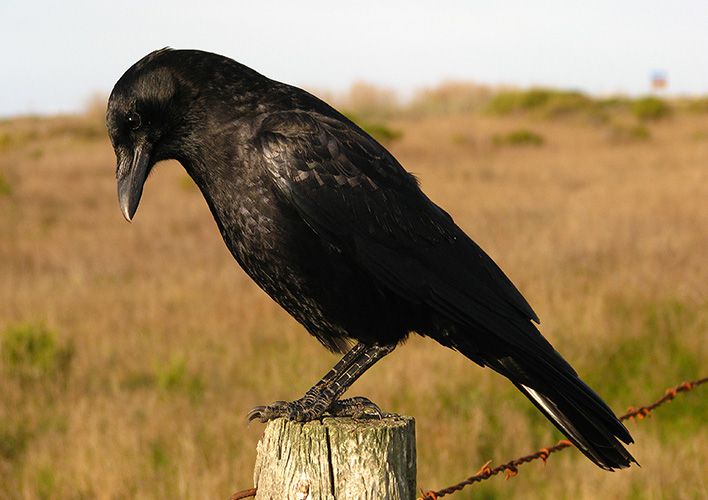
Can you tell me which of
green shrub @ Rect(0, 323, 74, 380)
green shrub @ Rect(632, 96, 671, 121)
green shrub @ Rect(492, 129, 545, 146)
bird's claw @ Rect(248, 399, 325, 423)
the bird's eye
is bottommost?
bird's claw @ Rect(248, 399, 325, 423)

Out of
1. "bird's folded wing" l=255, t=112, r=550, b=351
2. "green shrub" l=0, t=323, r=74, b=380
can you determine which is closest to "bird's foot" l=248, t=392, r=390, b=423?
"bird's folded wing" l=255, t=112, r=550, b=351

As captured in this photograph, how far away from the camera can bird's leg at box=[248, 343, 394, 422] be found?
95.5 inches

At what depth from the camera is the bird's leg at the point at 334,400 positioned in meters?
2.43

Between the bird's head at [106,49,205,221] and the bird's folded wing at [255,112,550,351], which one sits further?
the bird's head at [106,49,205,221]

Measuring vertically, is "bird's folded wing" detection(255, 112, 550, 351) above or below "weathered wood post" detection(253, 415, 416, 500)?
above

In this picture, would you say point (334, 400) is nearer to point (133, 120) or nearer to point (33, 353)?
point (133, 120)

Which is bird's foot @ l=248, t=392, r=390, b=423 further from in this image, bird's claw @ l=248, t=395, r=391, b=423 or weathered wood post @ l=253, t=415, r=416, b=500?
weathered wood post @ l=253, t=415, r=416, b=500

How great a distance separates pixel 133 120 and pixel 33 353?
4228 mm

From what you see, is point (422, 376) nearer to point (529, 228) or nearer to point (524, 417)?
point (524, 417)

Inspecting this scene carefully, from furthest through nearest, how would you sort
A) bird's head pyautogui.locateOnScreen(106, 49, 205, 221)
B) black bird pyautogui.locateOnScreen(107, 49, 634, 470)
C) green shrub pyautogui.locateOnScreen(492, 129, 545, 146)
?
green shrub pyautogui.locateOnScreen(492, 129, 545, 146), bird's head pyautogui.locateOnScreen(106, 49, 205, 221), black bird pyautogui.locateOnScreen(107, 49, 634, 470)

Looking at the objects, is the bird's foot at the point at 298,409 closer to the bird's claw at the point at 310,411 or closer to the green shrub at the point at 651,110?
the bird's claw at the point at 310,411

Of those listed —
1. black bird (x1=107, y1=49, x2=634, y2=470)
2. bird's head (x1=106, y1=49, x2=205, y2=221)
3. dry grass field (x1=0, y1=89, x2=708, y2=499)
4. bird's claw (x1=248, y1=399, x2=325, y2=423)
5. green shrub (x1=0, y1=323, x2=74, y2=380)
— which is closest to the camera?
bird's claw (x1=248, y1=399, x2=325, y2=423)

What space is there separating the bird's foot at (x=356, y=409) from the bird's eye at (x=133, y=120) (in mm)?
1048

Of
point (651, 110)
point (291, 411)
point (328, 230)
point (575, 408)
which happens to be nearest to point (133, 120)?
point (328, 230)
